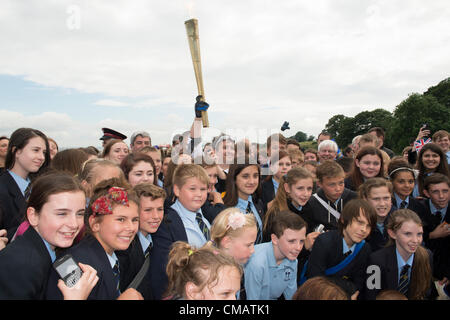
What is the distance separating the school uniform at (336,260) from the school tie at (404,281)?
48 centimetres

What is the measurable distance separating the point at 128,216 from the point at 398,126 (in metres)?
49.4

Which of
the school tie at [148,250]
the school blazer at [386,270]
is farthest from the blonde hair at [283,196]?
the school tie at [148,250]

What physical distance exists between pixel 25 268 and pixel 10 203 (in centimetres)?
207

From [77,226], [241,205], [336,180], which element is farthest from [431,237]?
[77,226]

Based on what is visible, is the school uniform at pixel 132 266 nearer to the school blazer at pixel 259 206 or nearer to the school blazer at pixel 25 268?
the school blazer at pixel 25 268

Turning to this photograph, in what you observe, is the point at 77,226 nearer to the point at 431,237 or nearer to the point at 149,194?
the point at 149,194

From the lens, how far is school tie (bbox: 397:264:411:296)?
3.93 m

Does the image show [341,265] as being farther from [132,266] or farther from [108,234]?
[108,234]

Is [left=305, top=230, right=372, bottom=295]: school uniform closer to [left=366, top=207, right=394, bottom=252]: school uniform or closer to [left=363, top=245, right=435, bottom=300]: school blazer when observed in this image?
[left=363, top=245, right=435, bottom=300]: school blazer

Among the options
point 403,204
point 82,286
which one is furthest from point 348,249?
point 82,286

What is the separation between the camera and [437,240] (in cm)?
467

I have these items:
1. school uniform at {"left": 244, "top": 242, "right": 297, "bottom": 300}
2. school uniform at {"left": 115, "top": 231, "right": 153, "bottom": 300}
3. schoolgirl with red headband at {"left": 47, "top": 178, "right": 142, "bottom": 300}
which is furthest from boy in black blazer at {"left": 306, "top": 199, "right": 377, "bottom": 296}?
schoolgirl with red headband at {"left": 47, "top": 178, "right": 142, "bottom": 300}

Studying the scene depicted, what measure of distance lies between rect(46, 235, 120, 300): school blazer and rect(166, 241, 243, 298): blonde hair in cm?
46

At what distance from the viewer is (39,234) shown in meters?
2.44
